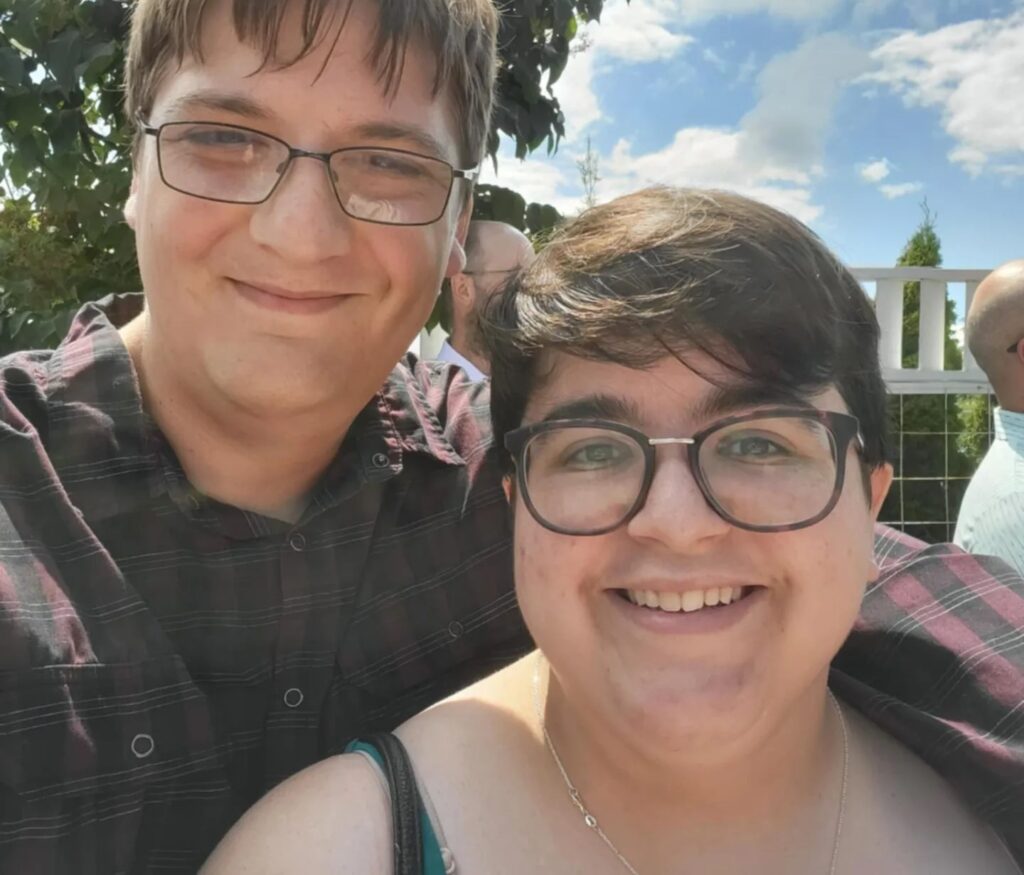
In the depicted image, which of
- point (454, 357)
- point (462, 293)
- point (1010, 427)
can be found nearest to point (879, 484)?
point (462, 293)

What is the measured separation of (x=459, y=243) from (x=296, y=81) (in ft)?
1.92

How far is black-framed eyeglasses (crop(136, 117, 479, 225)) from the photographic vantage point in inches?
62.7

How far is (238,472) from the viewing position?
1.73 meters

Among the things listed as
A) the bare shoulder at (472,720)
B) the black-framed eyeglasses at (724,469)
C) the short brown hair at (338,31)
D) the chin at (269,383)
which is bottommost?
the bare shoulder at (472,720)

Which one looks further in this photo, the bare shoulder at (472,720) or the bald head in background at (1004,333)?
the bald head in background at (1004,333)

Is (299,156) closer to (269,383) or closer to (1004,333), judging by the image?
(269,383)

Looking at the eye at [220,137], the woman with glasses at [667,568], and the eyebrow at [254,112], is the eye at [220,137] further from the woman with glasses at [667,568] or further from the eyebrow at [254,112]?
the woman with glasses at [667,568]

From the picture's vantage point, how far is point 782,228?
53.3 inches

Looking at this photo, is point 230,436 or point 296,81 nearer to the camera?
point 296,81

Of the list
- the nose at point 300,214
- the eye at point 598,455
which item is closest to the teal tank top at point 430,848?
the eye at point 598,455

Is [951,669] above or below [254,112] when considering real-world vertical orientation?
below

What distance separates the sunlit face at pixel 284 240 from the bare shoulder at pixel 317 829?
0.64 metres

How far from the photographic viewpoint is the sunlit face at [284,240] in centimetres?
158

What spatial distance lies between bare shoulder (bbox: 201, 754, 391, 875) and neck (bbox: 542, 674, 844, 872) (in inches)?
12.8
